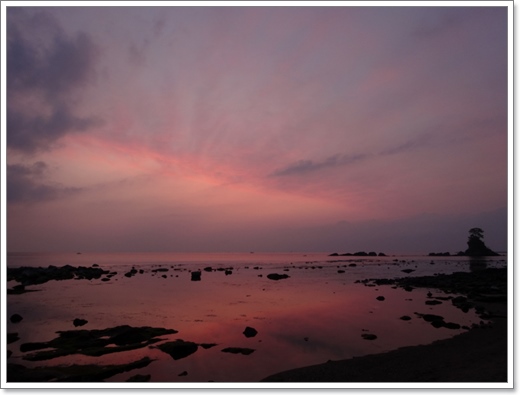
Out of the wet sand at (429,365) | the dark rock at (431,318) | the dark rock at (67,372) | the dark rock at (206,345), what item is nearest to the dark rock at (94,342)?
the dark rock at (67,372)

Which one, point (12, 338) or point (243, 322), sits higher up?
point (12, 338)

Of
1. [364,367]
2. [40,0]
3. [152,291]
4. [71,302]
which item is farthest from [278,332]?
[152,291]

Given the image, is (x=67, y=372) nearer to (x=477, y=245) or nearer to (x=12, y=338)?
(x=12, y=338)

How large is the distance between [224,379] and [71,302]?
21325mm

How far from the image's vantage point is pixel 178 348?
1381 cm

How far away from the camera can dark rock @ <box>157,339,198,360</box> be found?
13.3 meters

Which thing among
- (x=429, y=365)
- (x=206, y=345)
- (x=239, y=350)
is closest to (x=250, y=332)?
(x=206, y=345)

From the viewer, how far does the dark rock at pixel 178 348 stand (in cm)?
1334

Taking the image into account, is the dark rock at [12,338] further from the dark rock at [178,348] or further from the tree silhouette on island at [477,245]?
the tree silhouette on island at [477,245]

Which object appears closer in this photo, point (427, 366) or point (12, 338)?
point (427, 366)

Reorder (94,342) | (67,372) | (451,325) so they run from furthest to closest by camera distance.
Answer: (451,325), (94,342), (67,372)

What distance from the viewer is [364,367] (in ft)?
37.1

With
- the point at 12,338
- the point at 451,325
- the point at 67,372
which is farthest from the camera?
the point at 451,325
